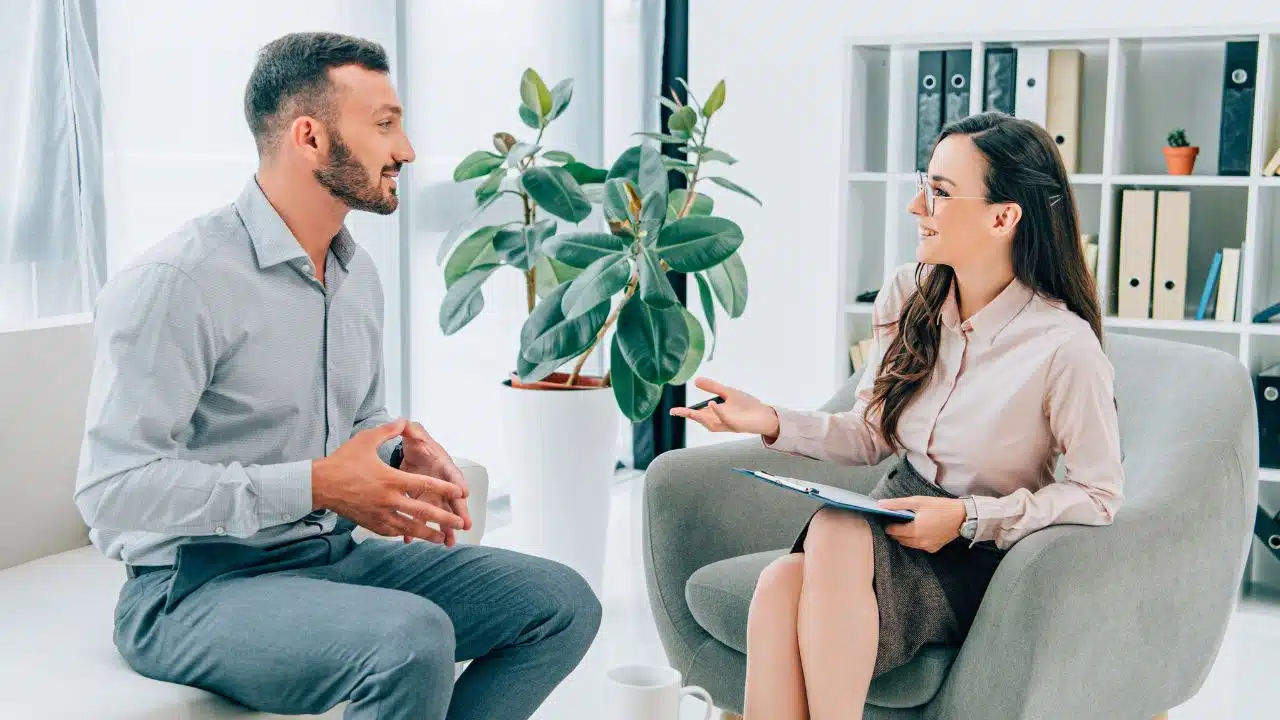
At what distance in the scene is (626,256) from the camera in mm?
2662

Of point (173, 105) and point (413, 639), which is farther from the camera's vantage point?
point (173, 105)

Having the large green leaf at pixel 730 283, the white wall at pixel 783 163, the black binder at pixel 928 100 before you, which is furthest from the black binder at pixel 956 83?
the white wall at pixel 783 163

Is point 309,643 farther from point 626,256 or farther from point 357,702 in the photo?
point 626,256

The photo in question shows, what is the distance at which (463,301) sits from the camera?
2.93 meters

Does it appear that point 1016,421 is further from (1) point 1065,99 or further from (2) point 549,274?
(1) point 1065,99

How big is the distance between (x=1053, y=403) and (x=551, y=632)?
80cm

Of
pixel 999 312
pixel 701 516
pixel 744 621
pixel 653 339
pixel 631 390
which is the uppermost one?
pixel 999 312

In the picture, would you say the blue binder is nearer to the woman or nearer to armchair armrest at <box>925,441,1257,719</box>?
armchair armrest at <box>925,441,1257,719</box>

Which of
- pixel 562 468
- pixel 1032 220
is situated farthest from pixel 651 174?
pixel 1032 220

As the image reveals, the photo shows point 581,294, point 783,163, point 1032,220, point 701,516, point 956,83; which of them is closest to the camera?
point 1032,220

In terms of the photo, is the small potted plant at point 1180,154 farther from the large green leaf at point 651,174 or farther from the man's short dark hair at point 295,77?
the man's short dark hair at point 295,77

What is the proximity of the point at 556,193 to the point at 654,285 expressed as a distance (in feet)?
1.20

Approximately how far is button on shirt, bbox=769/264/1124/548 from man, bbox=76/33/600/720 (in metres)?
0.59

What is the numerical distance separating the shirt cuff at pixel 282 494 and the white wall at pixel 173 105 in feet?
3.77
